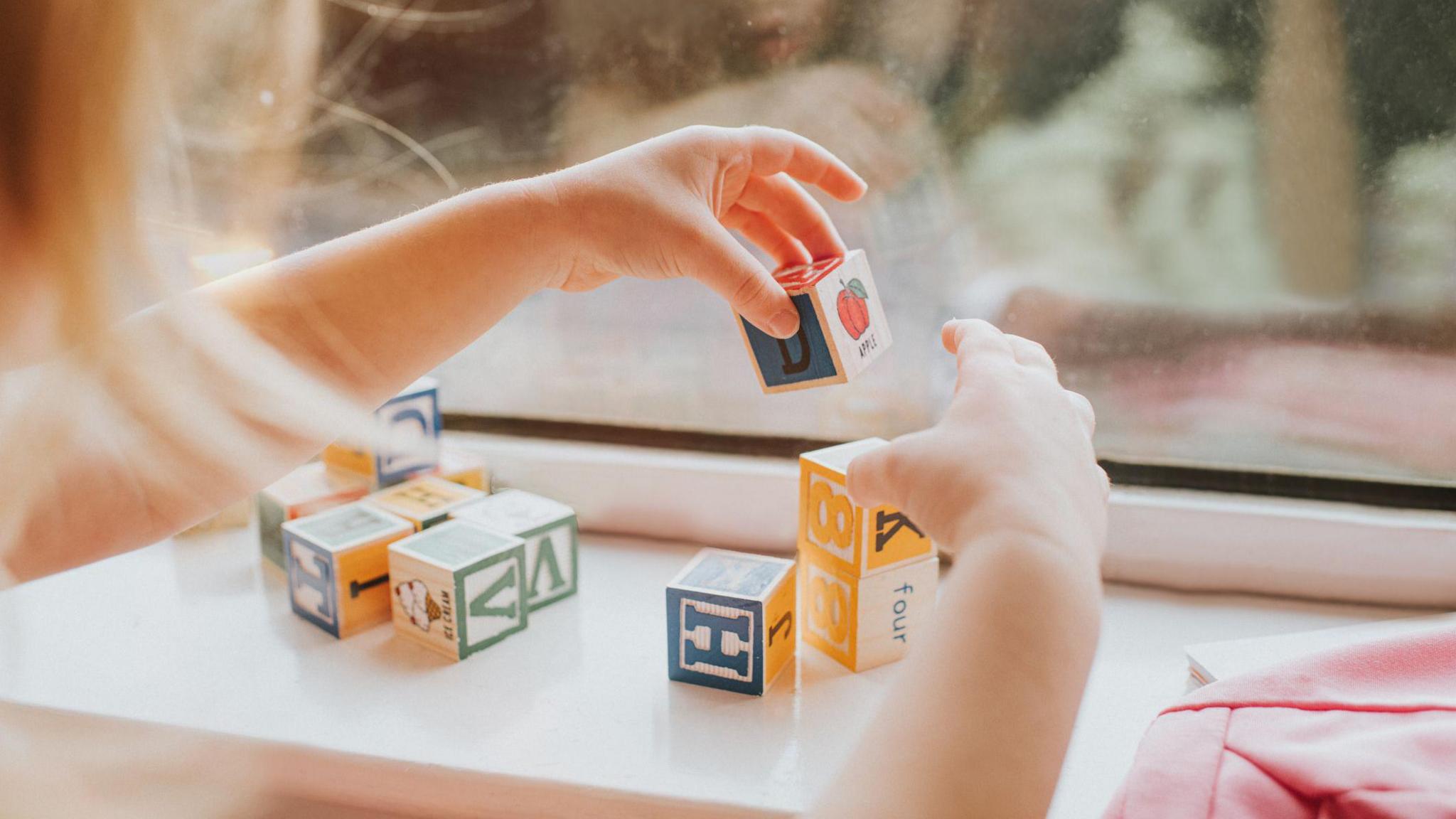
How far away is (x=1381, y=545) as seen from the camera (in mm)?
931

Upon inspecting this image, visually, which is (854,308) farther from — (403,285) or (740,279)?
(403,285)

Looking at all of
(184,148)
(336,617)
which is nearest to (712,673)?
(336,617)

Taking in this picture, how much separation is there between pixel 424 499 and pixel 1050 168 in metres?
0.66

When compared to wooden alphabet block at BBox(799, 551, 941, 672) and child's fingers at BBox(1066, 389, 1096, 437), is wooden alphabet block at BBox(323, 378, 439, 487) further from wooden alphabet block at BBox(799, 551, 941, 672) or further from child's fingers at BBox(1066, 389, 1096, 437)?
child's fingers at BBox(1066, 389, 1096, 437)

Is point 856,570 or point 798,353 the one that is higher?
point 798,353

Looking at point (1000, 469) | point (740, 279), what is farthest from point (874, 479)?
point (740, 279)

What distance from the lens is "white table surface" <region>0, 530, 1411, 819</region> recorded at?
739mm

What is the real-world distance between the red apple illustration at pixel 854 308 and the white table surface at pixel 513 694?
0.28m

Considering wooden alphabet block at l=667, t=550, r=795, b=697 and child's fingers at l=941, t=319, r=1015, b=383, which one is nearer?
child's fingers at l=941, t=319, r=1015, b=383

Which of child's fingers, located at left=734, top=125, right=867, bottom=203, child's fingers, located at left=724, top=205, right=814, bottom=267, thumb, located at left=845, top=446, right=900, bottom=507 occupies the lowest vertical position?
thumb, located at left=845, top=446, right=900, bottom=507

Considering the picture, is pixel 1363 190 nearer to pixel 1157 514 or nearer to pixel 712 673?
pixel 1157 514

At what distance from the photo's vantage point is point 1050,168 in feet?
3.15

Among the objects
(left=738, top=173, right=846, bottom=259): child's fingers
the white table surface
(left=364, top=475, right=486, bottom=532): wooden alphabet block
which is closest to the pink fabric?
the white table surface

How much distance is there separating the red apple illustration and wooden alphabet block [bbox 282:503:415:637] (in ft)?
1.41
